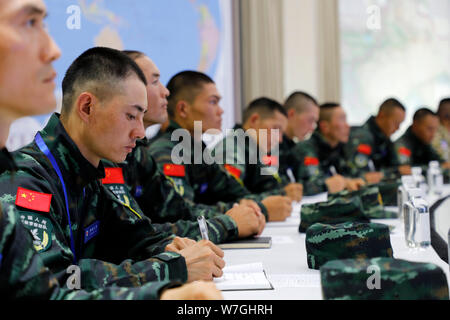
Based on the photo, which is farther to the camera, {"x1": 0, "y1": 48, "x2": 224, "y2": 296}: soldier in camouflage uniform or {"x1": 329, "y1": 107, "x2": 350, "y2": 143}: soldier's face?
{"x1": 329, "y1": 107, "x2": 350, "y2": 143}: soldier's face

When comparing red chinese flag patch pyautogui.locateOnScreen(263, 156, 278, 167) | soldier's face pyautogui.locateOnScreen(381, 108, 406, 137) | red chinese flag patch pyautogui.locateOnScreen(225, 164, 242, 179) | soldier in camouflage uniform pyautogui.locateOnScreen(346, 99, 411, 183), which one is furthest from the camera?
soldier's face pyautogui.locateOnScreen(381, 108, 406, 137)

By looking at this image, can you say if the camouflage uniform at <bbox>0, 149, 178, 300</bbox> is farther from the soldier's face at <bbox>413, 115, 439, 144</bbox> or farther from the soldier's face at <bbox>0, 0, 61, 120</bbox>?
the soldier's face at <bbox>413, 115, 439, 144</bbox>

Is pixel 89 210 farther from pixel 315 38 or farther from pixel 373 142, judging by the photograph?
pixel 315 38

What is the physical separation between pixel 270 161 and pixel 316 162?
69cm

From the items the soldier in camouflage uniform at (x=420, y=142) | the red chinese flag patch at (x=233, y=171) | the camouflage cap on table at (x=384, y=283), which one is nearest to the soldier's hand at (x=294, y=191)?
the red chinese flag patch at (x=233, y=171)

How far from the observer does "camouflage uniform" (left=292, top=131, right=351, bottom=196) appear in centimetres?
356

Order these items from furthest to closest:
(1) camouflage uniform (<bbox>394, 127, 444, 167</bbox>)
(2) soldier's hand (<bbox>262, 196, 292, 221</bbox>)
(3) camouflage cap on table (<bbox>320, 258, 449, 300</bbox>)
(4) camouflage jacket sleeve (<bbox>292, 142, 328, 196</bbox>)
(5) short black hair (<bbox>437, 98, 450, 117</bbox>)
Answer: (5) short black hair (<bbox>437, 98, 450, 117</bbox>) → (1) camouflage uniform (<bbox>394, 127, 444, 167</bbox>) → (4) camouflage jacket sleeve (<bbox>292, 142, 328, 196</bbox>) → (2) soldier's hand (<bbox>262, 196, 292, 221</bbox>) → (3) camouflage cap on table (<bbox>320, 258, 449, 300</bbox>)

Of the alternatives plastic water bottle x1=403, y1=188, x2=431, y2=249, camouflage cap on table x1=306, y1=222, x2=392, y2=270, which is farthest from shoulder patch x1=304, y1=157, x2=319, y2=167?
camouflage cap on table x1=306, y1=222, x2=392, y2=270

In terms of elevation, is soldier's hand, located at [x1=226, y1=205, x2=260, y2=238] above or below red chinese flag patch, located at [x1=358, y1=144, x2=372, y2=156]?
below

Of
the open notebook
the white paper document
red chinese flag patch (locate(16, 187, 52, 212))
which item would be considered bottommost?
the white paper document

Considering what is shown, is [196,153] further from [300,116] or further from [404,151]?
[404,151]

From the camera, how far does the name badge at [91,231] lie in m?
1.39

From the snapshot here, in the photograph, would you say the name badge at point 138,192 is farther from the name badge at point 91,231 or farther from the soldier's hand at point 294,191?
the soldier's hand at point 294,191

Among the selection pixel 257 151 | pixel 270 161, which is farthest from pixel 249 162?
pixel 270 161
